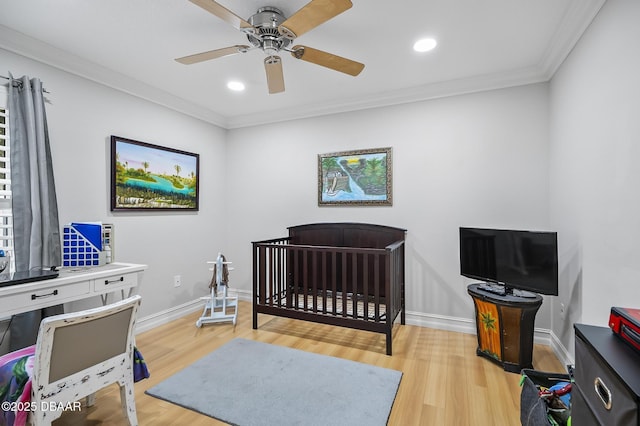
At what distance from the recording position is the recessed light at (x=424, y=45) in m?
2.21

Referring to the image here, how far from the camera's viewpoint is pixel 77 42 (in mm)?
2256

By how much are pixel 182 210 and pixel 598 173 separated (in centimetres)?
377

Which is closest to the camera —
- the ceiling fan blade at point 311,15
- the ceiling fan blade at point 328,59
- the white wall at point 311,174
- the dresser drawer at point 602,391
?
the dresser drawer at point 602,391

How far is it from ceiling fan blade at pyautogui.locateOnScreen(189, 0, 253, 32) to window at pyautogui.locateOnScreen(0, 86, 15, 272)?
175 centimetres

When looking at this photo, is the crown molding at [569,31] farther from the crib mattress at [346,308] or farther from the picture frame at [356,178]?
the crib mattress at [346,308]

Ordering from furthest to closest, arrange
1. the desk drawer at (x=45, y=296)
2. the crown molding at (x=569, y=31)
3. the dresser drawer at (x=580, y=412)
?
the crown molding at (x=569, y=31) < the desk drawer at (x=45, y=296) < the dresser drawer at (x=580, y=412)

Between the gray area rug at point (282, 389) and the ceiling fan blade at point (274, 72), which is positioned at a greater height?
the ceiling fan blade at point (274, 72)

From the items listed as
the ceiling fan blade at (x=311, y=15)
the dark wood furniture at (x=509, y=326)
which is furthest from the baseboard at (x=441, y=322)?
the ceiling fan blade at (x=311, y=15)

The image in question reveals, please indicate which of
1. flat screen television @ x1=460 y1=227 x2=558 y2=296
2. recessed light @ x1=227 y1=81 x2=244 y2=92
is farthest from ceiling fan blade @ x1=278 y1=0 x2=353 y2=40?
flat screen television @ x1=460 y1=227 x2=558 y2=296

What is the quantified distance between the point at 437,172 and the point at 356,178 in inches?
34.7

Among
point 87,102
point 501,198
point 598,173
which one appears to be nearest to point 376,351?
point 501,198

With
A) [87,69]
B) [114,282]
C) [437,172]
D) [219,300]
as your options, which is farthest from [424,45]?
[219,300]

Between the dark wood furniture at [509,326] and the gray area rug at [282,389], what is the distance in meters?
0.85

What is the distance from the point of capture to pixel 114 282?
2217 millimetres
